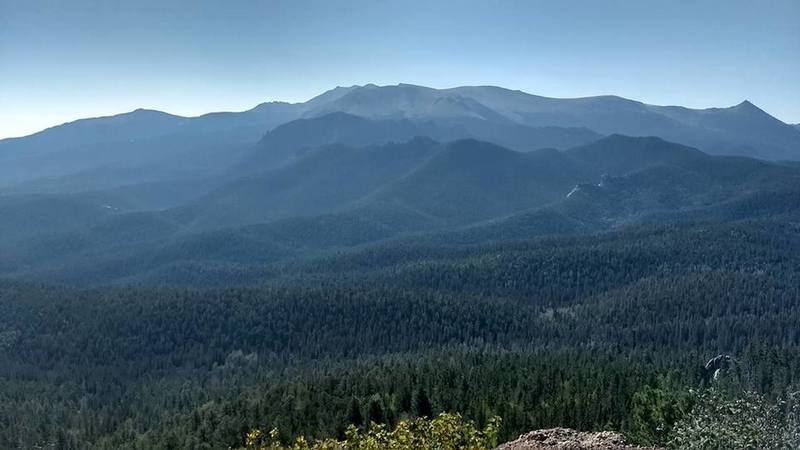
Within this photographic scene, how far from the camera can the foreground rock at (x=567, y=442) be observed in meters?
56.5

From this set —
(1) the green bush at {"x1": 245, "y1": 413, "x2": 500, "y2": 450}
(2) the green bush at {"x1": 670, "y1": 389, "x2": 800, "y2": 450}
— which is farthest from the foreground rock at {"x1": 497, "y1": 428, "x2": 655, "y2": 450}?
(1) the green bush at {"x1": 245, "y1": 413, "x2": 500, "y2": 450}

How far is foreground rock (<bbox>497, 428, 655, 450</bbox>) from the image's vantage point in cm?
5647

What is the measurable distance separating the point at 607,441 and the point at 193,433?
8430cm

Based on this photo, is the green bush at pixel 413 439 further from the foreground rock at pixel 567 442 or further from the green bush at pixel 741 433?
the green bush at pixel 741 433

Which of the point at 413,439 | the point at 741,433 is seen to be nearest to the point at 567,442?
the point at 741,433

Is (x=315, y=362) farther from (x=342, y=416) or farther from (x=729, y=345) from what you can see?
(x=729, y=345)

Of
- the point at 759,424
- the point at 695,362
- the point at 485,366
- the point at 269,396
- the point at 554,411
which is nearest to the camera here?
the point at 759,424

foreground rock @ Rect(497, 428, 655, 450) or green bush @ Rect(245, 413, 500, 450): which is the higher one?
green bush @ Rect(245, 413, 500, 450)

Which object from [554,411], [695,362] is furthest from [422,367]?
[695,362]

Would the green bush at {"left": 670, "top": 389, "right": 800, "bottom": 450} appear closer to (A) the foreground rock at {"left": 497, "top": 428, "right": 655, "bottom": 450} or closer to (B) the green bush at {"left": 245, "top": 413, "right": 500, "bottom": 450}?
(A) the foreground rock at {"left": 497, "top": 428, "right": 655, "bottom": 450}

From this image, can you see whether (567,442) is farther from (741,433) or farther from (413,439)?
(413,439)

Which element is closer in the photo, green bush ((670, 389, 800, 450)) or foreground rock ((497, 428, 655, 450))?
green bush ((670, 389, 800, 450))

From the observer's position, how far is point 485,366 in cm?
14962

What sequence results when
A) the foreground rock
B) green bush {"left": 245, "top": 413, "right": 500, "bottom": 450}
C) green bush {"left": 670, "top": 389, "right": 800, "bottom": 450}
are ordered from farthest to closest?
the foreground rock, green bush {"left": 670, "top": 389, "right": 800, "bottom": 450}, green bush {"left": 245, "top": 413, "right": 500, "bottom": 450}
